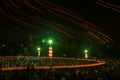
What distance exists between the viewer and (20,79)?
72.3 feet

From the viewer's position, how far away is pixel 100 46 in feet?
332

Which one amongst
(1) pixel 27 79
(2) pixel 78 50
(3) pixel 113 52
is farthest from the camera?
(2) pixel 78 50

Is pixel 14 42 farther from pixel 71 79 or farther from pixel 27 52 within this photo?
pixel 71 79

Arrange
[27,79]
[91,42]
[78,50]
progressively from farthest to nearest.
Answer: [91,42] → [78,50] → [27,79]

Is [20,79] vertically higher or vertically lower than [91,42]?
lower

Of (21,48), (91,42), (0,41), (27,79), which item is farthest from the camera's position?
(0,41)

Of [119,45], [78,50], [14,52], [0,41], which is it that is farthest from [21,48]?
[119,45]

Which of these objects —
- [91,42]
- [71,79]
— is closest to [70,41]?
[91,42]

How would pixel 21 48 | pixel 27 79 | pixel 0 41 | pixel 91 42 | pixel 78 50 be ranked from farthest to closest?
1. pixel 0 41
2. pixel 21 48
3. pixel 91 42
4. pixel 78 50
5. pixel 27 79

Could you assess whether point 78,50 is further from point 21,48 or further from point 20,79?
point 20,79

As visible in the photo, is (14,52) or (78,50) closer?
(78,50)

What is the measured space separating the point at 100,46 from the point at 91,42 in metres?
6.95

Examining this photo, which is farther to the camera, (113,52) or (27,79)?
Answer: (113,52)

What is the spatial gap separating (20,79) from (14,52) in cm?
8941
